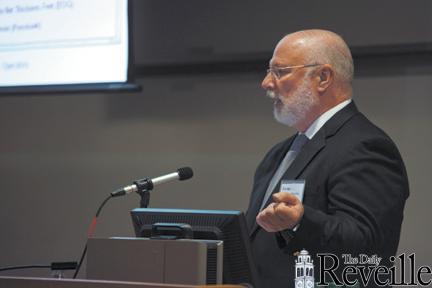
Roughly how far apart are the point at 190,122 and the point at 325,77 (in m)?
1.34

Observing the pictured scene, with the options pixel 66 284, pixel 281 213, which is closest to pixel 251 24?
pixel 281 213

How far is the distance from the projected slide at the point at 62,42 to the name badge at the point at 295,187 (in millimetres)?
1304

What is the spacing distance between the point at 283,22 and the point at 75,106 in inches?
49.3

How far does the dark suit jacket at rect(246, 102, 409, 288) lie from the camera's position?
192 cm

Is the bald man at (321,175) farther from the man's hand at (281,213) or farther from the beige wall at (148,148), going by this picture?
the beige wall at (148,148)

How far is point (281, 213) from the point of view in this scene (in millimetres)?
1699

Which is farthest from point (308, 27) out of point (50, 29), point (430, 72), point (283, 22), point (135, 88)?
point (50, 29)

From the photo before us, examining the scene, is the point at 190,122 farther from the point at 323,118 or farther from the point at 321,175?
the point at 321,175

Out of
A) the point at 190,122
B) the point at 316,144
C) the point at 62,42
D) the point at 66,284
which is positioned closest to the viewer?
the point at 66,284

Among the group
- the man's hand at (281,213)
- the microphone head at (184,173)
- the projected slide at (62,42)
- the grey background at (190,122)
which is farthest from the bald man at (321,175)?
the projected slide at (62,42)

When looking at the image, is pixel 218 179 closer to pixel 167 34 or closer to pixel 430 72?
pixel 167 34

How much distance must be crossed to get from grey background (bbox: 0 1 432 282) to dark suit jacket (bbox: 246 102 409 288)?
3.11ft

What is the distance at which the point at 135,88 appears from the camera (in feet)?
10.8

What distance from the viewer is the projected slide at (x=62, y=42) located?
3.33 m
